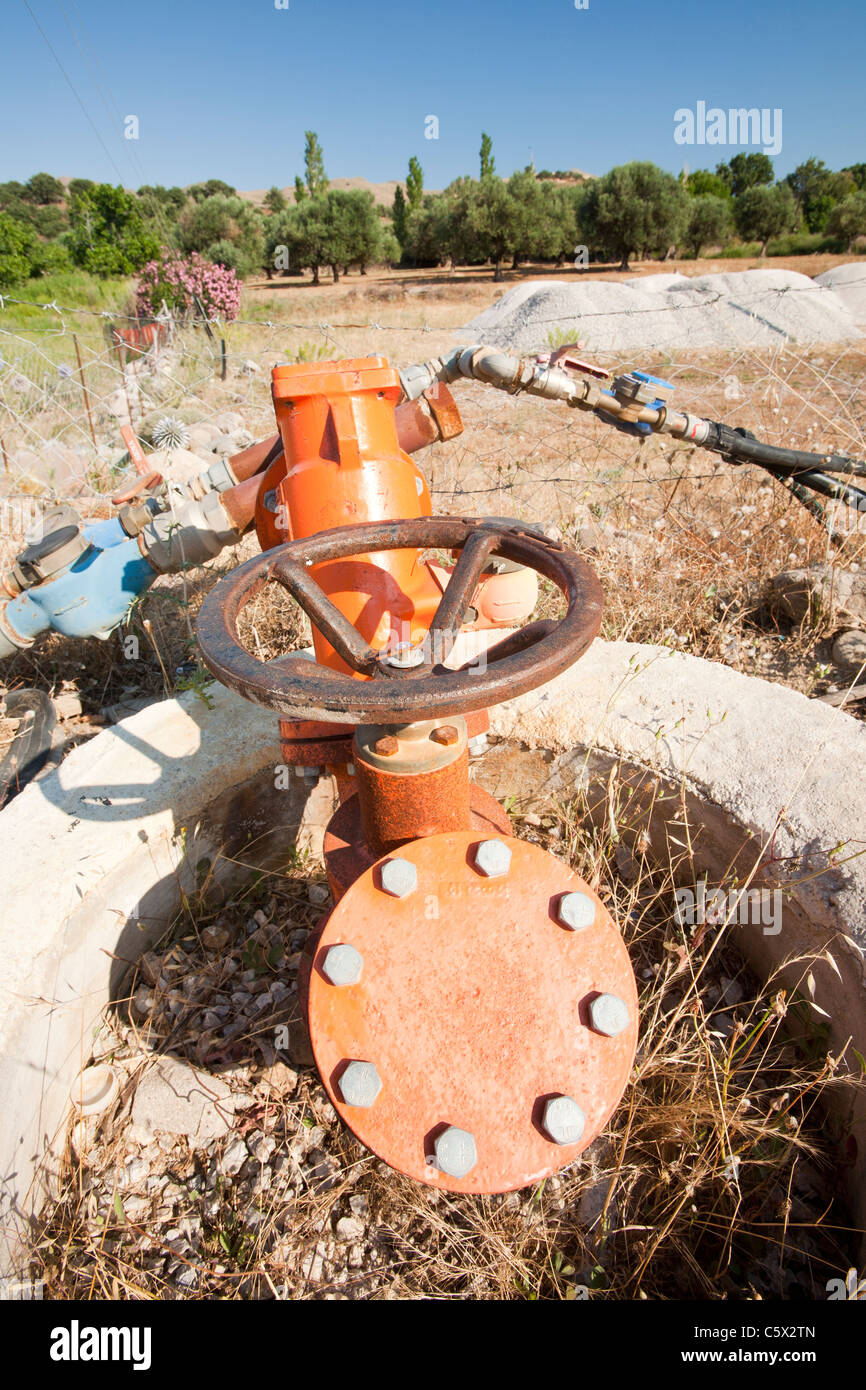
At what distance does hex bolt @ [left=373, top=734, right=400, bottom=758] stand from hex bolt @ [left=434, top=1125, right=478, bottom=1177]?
524 millimetres

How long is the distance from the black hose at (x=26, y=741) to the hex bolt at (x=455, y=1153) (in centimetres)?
176

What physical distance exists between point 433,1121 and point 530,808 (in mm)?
1158

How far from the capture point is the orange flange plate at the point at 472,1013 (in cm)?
97

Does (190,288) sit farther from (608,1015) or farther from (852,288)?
(852,288)

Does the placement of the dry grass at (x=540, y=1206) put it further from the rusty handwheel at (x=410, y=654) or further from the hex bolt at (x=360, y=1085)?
the rusty handwheel at (x=410, y=654)

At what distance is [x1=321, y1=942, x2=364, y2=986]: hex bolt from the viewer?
1017 millimetres

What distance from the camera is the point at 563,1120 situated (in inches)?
37.2

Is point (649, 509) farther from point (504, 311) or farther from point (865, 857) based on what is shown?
point (504, 311)

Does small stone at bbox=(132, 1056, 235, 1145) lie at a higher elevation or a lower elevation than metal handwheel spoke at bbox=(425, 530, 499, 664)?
lower

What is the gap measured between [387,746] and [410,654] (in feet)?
0.57

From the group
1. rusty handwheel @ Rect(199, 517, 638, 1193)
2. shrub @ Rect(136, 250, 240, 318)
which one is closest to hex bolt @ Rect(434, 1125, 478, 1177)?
rusty handwheel @ Rect(199, 517, 638, 1193)

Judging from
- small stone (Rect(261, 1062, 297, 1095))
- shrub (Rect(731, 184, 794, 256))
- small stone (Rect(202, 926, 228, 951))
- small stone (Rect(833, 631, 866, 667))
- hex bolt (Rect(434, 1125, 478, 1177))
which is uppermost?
shrub (Rect(731, 184, 794, 256))

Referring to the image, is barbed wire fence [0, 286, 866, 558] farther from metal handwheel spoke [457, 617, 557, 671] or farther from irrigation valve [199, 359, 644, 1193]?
irrigation valve [199, 359, 644, 1193]
